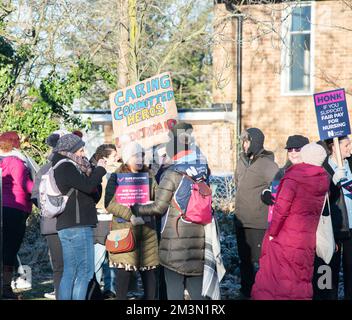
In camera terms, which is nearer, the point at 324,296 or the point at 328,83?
the point at 324,296

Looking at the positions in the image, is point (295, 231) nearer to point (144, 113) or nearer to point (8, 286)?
point (144, 113)

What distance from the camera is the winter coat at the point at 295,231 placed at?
833 cm

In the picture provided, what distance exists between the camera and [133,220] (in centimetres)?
947

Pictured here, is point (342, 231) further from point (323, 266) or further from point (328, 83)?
point (328, 83)

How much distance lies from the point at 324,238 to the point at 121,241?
7.04 feet

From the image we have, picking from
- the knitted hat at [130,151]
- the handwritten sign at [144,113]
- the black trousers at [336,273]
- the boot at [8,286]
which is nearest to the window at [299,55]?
the handwritten sign at [144,113]

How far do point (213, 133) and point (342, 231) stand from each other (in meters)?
12.8

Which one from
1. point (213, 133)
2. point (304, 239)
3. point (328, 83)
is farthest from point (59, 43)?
point (304, 239)

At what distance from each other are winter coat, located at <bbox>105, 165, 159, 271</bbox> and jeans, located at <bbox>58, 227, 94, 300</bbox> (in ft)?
1.56

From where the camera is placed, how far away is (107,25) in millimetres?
20000

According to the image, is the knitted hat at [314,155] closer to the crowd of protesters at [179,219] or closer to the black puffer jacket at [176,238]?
the crowd of protesters at [179,219]

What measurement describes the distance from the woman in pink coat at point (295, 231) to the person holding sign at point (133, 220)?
4.98 feet

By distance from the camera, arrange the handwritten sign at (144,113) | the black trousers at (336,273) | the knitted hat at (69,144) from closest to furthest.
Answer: the knitted hat at (69,144), the black trousers at (336,273), the handwritten sign at (144,113)

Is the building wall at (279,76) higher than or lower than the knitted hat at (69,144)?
higher
